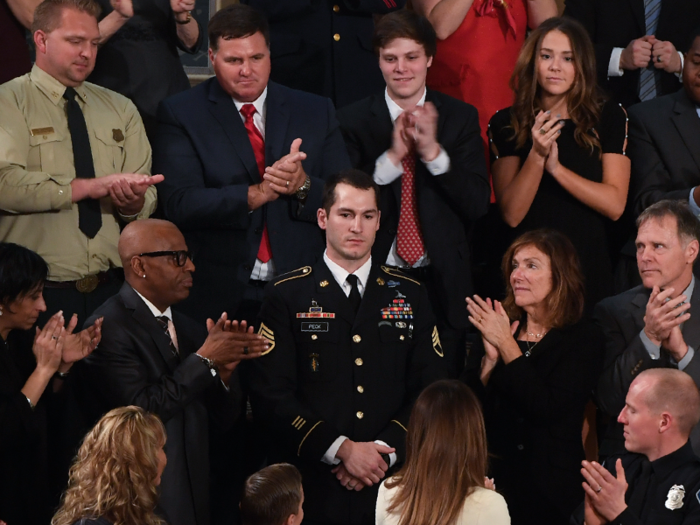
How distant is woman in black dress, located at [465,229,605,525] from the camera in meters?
3.85

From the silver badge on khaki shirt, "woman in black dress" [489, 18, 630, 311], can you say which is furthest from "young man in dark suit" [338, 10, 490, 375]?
the silver badge on khaki shirt

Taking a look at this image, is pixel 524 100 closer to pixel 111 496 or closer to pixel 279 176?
pixel 279 176

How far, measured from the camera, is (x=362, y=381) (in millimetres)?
3818

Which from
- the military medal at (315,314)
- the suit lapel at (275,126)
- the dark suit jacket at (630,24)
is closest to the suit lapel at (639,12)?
the dark suit jacket at (630,24)

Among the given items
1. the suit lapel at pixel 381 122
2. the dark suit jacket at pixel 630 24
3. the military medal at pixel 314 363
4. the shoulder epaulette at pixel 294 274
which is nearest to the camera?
the military medal at pixel 314 363

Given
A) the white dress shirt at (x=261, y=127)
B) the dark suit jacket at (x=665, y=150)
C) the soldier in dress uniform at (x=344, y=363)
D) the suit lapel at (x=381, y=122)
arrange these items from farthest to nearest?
the dark suit jacket at (x=665, y=150), the suit lapel at (x=381, y=122), the white dress shirt at (x=261, y=127), the soldier in dress uniform at (x=344, y=363)

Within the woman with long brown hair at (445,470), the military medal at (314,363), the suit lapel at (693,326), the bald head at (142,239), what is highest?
the bald head at (142,239)

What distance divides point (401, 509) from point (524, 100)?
2.30 metres

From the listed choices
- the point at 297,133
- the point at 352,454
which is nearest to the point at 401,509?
the point at 352,454

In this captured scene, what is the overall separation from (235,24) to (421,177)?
1.03 metres

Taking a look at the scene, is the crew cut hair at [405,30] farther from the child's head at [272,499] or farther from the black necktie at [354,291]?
the child's head at [272,499]

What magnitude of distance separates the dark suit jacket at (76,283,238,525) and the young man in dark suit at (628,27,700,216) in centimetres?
227

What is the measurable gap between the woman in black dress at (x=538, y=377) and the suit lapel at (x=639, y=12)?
5.79ft

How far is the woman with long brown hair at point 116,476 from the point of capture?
9.84ft
